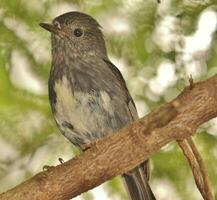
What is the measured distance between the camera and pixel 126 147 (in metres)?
2.28

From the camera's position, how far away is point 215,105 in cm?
212

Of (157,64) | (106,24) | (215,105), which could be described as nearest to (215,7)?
(157,64)

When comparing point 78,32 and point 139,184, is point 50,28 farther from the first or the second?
point 139,184

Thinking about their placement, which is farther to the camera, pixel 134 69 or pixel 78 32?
pixel 78 32

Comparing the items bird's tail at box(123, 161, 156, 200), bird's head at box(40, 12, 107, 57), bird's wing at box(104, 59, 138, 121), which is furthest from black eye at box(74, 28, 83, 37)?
bird's tail at box(123, 161, 156, 200)

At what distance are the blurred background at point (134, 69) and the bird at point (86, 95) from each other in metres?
0.07

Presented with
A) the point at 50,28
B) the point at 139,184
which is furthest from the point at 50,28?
the point at 139,184

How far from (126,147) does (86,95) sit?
2.83 ft

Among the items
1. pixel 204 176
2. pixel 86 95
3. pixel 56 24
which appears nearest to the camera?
pixel 204 176

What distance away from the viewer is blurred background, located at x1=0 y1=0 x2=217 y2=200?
10.1 ft

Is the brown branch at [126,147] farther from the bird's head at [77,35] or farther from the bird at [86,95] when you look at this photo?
the bird's head at [77,35]

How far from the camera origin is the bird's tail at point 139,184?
3.17m

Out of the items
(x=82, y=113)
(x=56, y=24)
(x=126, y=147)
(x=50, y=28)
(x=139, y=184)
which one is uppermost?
(x=56, y=24)

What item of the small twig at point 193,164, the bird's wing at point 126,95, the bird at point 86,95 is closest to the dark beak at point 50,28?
the bird at point 86,95
